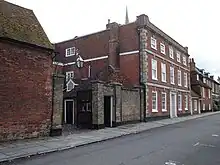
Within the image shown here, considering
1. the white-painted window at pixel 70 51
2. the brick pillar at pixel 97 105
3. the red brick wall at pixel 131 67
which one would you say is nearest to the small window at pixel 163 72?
the red brick wall at pixel 131 67

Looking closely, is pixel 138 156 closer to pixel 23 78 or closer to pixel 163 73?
pixel 23 78

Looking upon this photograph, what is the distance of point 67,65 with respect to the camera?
3556 centimetres

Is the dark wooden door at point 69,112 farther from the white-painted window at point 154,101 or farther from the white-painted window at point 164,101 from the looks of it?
the white-painted window at point 164,101

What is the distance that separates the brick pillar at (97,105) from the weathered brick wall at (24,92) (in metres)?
4.73

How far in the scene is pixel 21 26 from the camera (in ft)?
48.6

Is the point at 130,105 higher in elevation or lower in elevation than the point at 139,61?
lower

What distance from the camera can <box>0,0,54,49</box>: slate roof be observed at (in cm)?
1366

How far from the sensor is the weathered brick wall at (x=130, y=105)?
22011 millimetres

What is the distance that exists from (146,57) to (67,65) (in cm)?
1327

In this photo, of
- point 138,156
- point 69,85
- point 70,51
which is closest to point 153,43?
point 69,85

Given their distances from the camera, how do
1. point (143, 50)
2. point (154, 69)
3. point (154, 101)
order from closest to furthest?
point (143, 50) → point (154, 101) → point (154, 69)

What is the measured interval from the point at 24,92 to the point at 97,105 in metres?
6.47

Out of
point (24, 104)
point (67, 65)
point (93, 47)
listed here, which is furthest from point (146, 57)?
point (24, 104)

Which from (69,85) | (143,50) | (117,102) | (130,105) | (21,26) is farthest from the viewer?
(69,85)
